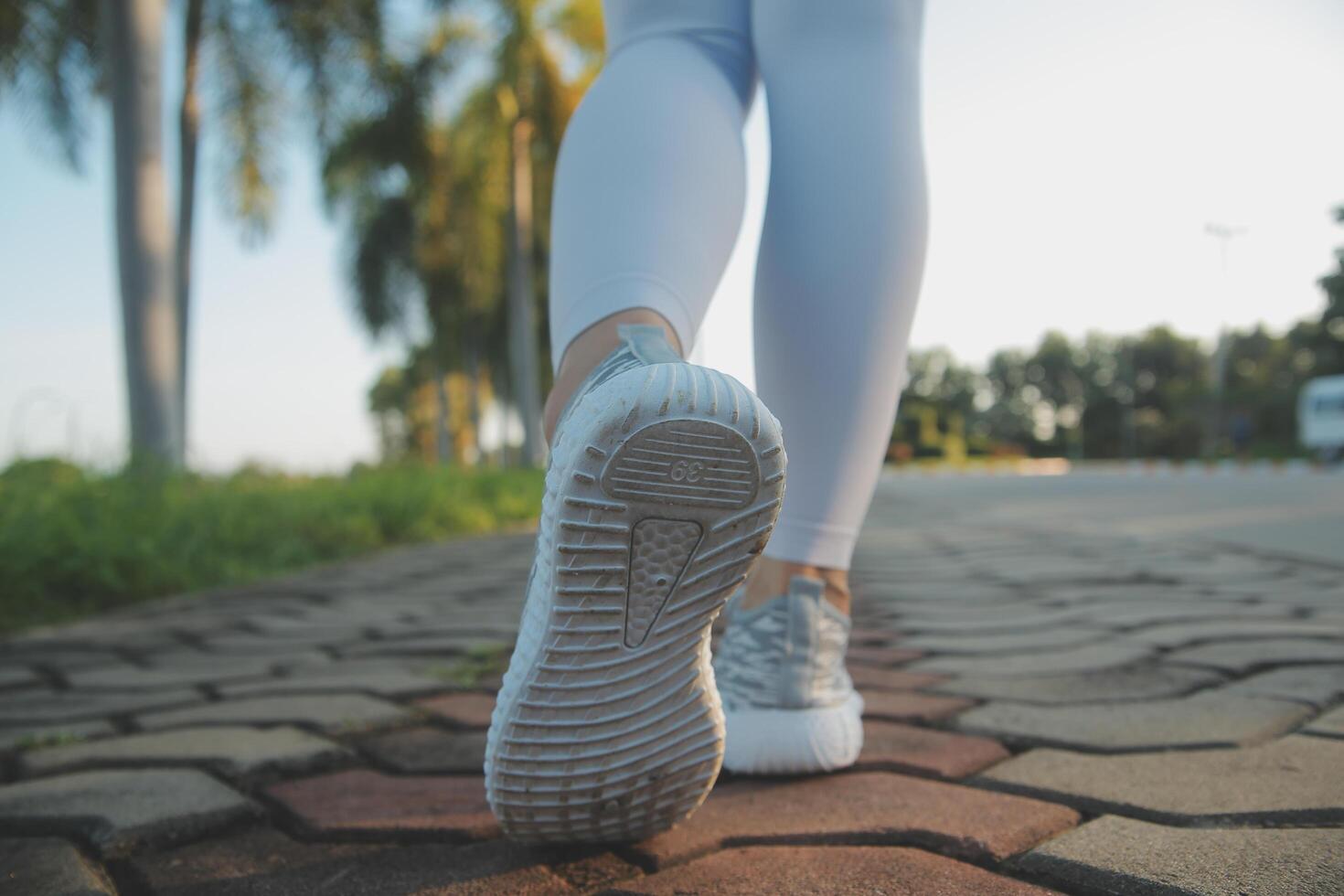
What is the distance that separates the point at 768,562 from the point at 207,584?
2903mm

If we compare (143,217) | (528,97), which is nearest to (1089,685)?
(143,217)

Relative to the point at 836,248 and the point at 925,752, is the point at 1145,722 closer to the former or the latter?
the point at 925,752

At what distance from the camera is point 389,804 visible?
1.06 metres

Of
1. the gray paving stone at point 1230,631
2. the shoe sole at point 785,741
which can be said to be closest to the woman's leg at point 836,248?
the shoe sole at point 785,741

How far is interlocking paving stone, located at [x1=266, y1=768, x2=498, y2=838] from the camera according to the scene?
3.24 feet

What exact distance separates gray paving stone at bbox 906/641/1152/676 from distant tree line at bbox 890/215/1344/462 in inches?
1282

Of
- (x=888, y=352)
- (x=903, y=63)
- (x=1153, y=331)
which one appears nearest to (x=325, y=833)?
(x=888, y=352)

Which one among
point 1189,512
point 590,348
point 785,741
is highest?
point 590,348

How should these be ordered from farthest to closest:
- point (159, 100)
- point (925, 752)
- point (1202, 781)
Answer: point (159, 100)
point (925, 752)
point (1202, 781)

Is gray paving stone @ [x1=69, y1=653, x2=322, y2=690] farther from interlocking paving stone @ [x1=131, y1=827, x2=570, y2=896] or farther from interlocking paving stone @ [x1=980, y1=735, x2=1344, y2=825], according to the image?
interlocking paving stone @ [x1=980, y1=735, x2=1344, y2=825]

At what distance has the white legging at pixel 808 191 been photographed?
102cm

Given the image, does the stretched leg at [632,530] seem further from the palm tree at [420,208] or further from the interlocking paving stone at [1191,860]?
the palm tree at [420,208]

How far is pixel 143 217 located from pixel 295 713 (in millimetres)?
5368

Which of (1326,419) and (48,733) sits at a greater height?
(1326,419)
